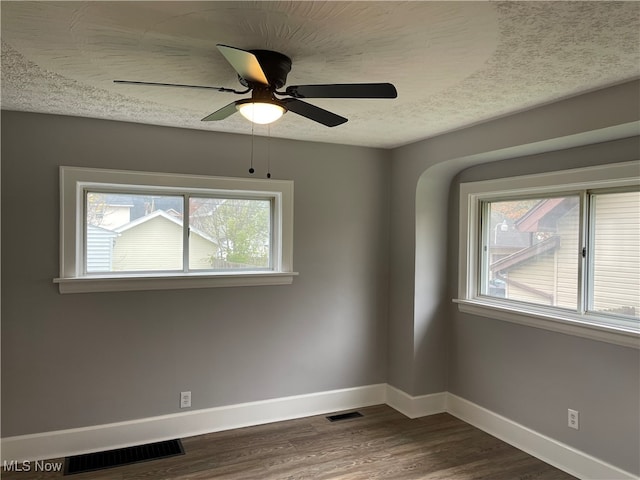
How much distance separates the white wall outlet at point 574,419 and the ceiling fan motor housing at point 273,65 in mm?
2773

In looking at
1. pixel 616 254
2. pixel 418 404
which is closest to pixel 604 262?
pixel 616 254

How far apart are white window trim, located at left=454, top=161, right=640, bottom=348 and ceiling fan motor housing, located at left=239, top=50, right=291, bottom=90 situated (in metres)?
2.06

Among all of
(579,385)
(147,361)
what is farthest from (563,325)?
(147,361)

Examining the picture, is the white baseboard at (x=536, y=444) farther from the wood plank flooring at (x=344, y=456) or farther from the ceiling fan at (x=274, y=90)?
the ceiling fan at (x=274, y=90)

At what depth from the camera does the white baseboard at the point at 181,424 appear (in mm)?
3043

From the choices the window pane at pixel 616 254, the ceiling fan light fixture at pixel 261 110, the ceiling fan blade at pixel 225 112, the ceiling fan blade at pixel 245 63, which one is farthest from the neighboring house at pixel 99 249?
the window pane at pixel 616 254

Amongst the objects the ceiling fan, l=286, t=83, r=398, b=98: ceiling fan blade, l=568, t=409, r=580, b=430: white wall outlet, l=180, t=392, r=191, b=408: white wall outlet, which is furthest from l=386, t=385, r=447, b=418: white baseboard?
l=286, t=83, r=398, b=98: ceiling fan blade

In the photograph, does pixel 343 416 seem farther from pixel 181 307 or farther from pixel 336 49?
pixel 336 49

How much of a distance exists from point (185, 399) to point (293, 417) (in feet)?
3.03

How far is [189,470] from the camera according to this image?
9.70 ft

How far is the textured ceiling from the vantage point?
159cm

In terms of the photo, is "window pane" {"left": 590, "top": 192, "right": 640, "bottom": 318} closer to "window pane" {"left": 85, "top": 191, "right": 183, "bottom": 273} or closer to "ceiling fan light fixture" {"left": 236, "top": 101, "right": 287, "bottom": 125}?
"ceiling fan light fixture" {"left": 236, "top": 101, "right": 287, "bottom": 125}

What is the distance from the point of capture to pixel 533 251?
11.0 feet

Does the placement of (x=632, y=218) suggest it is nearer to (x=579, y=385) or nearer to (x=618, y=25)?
(x=579, y=385)
